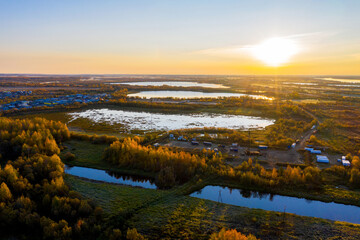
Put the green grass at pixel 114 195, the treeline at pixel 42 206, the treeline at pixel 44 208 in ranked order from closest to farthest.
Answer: the treeline at pixel 44 208 < the treeline at pixel 42 206 < the green grass at pixel 114 195

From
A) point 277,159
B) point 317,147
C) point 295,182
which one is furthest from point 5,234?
point 317,147

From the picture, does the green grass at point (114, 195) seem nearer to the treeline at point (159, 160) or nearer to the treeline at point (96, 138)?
the treeline at point (159, 160)

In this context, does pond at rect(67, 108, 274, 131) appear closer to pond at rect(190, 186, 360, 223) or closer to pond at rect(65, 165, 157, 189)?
pond at rect(65, 165, 157, 189)

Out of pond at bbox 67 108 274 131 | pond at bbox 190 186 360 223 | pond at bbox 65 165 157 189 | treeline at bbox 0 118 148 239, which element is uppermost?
pond at bbox 67 108 274 131

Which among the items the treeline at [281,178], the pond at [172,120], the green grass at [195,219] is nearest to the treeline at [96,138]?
the pond at [172,120]

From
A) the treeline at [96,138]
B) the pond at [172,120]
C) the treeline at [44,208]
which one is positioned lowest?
the treeline at [44,208]

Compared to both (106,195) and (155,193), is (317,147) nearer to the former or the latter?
(155,193)

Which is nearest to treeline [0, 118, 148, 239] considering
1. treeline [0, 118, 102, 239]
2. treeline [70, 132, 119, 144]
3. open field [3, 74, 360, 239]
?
treeline [0, 118, 102, 239]
